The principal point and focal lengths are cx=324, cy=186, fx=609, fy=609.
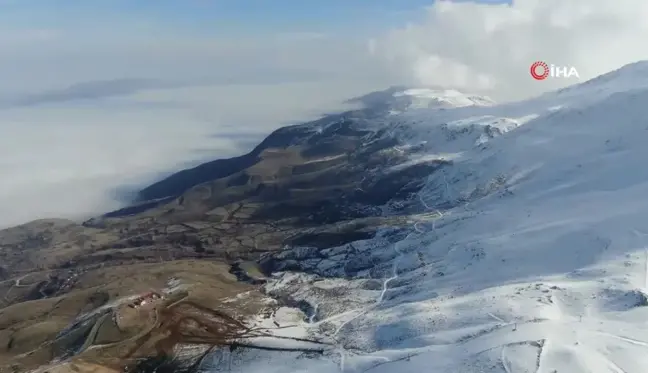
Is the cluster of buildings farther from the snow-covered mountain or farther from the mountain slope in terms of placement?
the snow-covered mountain

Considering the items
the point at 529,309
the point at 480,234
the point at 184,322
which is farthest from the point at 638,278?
the point at 184,322

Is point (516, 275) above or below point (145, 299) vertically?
below

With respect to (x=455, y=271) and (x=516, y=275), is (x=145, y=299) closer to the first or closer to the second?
(x=455, y=271)

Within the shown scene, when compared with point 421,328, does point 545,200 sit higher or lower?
higher

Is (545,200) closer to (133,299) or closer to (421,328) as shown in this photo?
(421,328)

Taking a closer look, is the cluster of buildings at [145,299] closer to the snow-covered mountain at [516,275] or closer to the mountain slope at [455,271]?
the mountain slope at [455,271]

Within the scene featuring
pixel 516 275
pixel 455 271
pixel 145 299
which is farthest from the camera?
pixel 145 299

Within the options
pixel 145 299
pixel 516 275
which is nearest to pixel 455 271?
pixel 516 275

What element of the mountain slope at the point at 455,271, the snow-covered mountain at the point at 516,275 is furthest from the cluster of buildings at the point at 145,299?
A: the snow-covered mountain at the point at 516,275

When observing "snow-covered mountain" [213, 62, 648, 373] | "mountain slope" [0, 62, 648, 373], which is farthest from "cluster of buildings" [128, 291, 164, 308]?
"snow-covered mountain" [213, 62, 648, 373]
